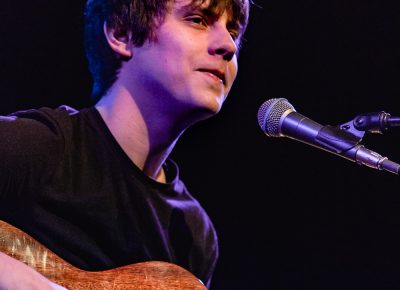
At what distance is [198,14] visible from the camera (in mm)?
1891

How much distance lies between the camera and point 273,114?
159 centimetres

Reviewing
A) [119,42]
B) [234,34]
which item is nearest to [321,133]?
[234,34]

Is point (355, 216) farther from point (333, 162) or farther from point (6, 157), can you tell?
point (6, 157)

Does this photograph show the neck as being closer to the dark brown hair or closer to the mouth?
the dark brown hair

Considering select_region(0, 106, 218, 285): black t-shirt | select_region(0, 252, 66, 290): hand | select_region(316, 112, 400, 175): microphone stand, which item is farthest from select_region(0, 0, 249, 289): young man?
select_region(316, 112, 400, 175): microphone stand

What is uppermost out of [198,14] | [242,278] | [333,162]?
[198,14]

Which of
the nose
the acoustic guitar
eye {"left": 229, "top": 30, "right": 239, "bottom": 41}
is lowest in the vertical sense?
the acoustic guitar

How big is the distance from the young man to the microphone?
32 centimetres

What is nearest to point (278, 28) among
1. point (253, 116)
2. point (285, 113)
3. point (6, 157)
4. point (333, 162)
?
point (253, 116)

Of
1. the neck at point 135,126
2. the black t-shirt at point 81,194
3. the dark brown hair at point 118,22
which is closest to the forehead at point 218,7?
the dark brown hair at point 118,22

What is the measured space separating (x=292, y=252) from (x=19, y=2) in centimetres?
199

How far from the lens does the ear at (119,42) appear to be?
201 centimetres

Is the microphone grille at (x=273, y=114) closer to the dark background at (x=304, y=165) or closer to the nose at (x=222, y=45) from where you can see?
the nose at (x=222, y=45)

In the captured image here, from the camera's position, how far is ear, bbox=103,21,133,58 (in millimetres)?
2010
